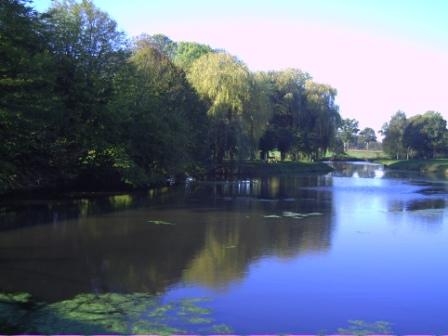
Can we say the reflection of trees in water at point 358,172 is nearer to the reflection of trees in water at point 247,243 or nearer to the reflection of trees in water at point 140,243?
the reflection of trees in water at point 140,243

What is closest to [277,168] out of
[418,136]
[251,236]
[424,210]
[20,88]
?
[424,210]

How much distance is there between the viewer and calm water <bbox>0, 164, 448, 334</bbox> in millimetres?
9688

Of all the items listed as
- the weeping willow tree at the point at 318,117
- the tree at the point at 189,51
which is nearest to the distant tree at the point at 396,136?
the weeping willow tree at the point at 318,117

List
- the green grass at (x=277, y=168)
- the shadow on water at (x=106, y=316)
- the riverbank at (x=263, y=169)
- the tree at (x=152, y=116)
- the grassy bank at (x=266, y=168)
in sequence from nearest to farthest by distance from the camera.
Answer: the shadow on water at (x=106, y=316) → the tree at (x=152, y=116) → the riverbank at (x=263, y=169) → the grassy bank at (x=266, y=168) → the green grass at (x=277, y=168)

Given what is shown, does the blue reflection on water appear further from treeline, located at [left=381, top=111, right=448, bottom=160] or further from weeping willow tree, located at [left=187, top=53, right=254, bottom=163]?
treeline, located at [left=381, top=111, right=448, bottom=160]

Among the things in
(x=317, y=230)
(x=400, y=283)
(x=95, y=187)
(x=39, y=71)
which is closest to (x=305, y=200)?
(x=317, y=230)

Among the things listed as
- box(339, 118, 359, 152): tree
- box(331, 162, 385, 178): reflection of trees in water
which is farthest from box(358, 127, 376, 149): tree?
box(331, 162, 385, 178): reflection of trees in water

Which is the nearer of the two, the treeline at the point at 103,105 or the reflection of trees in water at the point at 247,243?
the reflection of trees in water at the point at 247,243

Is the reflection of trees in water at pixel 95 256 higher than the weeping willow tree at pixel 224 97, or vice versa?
the weeping willow tree at pixel 224 97

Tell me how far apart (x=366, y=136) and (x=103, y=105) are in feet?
459

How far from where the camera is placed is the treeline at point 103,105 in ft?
72.6

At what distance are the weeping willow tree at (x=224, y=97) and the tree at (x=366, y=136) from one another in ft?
391

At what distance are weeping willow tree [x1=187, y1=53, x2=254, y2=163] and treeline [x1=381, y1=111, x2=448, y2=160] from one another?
53079 millimetres

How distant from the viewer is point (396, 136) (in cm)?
9731
